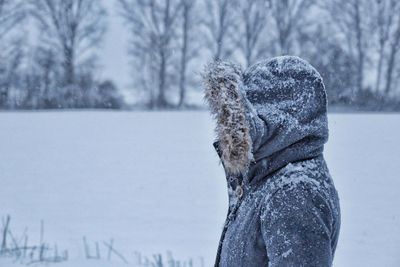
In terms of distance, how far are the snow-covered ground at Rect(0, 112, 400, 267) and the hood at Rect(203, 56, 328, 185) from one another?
5.96 m

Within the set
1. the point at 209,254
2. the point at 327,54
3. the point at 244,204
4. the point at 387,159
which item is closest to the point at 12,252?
the point at 209,254

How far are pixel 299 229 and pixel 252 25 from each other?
2417 cm

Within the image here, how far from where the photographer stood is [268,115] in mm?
1396

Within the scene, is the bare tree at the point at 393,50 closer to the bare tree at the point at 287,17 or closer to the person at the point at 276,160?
the bare tree at the point at 287,17

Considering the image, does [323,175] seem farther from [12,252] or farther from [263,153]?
[12,252]

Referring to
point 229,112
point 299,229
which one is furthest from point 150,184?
point 299,229

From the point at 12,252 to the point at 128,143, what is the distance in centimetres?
726

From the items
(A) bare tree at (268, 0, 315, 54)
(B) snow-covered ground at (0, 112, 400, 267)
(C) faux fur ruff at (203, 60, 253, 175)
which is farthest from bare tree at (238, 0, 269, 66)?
(C) faux fur ruff at (203, 60, 253, 175)

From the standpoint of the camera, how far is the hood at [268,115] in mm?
1383

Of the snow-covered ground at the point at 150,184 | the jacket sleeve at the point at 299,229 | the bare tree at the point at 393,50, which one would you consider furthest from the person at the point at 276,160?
the bare tree at the point at 393,50

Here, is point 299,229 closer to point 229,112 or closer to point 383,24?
point 229,112

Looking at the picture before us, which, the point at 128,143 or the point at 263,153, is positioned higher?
the point at 263,153

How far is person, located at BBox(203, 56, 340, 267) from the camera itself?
1262mm

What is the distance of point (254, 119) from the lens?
138cm
